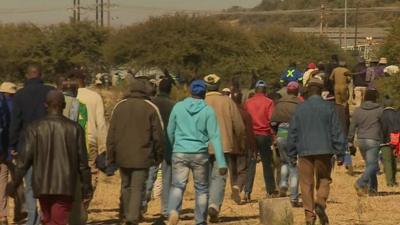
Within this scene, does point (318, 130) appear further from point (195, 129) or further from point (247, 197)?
point (247, 197)

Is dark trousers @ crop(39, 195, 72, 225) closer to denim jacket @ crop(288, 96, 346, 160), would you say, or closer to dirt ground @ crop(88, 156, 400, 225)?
denim jacket @ crop(288, 96, 346, 160)

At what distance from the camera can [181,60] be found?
5912 centimetres

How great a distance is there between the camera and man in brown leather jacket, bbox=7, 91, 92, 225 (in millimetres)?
9031

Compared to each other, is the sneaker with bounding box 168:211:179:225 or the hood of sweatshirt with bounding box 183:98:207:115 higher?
the hood of sweatshirt with bounding box 183:98:207:115

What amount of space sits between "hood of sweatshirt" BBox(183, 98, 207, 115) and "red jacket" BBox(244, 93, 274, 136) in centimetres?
402

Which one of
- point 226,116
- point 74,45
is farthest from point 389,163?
point 74,45

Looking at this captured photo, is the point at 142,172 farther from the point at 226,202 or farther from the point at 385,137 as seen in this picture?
the point at 385,137

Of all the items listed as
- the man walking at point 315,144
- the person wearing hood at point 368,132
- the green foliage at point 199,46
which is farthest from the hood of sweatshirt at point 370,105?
the green foliage at point 199,46

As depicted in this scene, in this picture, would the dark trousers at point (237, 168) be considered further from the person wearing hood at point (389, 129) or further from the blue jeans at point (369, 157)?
the person wearing hood at point (389, 129)

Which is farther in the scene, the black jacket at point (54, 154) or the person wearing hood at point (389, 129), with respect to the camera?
the person wearing hood at point (389, 129)

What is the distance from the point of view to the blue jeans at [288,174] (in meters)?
14.4

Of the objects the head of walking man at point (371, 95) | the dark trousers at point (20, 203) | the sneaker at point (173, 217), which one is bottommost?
the dark trousers at point (20, 203)

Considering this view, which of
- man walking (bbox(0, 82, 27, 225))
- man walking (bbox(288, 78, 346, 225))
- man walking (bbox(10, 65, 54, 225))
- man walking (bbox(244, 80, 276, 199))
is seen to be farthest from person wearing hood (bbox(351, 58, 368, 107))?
man walking (bbox(10, 65, 54, 225))

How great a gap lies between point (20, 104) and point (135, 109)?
4.39 ft
